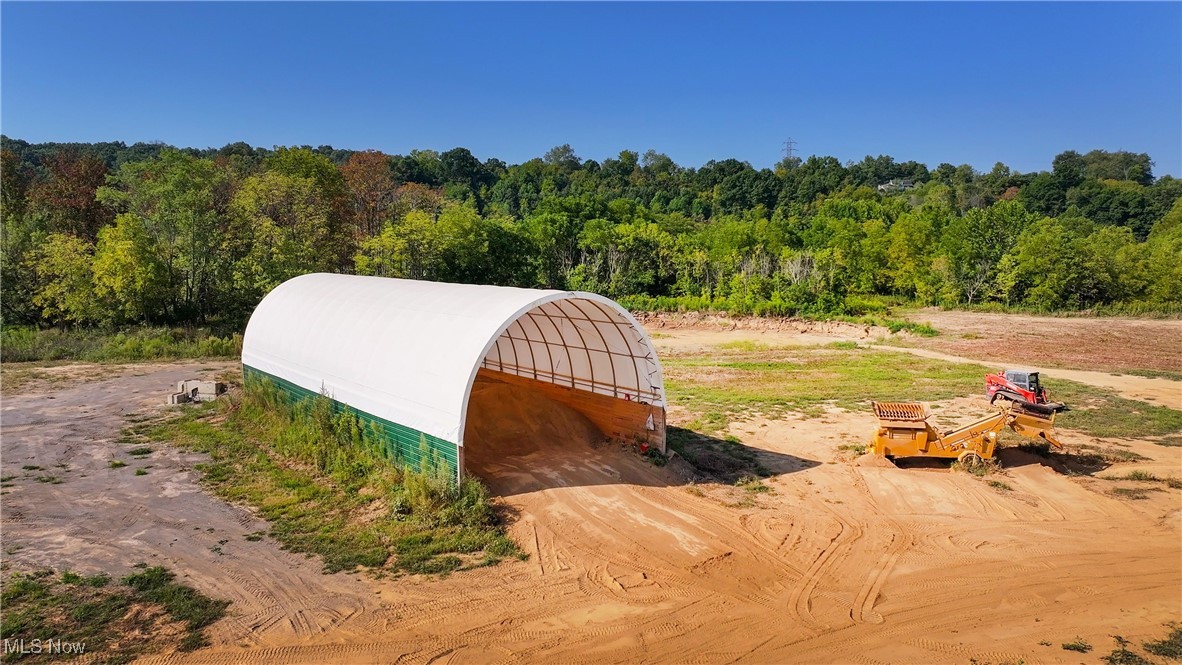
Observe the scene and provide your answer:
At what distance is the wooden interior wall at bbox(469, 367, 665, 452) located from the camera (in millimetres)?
15477

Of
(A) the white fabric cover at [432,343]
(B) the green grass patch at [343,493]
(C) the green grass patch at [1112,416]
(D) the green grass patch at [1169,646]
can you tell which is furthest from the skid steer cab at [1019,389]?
(B) the green grass patch at [343,493]

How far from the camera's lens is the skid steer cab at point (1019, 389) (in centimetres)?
1724

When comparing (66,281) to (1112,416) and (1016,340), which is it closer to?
(1112,416)

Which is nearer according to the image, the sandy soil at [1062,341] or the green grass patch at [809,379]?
the green grass patch at [809,379]

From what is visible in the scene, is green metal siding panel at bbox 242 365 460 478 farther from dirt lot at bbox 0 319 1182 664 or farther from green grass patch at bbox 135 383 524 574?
dirt lot at bbox 0 319 1182 664

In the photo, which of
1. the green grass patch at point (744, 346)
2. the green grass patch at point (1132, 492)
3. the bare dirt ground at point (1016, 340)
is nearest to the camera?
the green grass patch at point (1132, 492)

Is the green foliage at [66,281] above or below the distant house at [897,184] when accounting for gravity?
below

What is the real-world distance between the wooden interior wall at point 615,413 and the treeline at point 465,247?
74.8 ft

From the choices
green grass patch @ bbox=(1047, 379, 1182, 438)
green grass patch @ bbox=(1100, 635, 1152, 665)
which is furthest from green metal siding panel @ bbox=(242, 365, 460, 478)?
green grass patch @ bbox=(1047, 379, 1182, 438)

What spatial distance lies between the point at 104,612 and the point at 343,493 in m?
4.77

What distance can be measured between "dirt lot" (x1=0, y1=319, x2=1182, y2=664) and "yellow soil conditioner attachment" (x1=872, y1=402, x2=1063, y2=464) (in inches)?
22.9

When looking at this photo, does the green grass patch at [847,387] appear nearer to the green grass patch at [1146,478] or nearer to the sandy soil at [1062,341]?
the green grass patch at [1146,478]

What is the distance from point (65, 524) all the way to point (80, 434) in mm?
7156

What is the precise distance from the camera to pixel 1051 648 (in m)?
8.39
